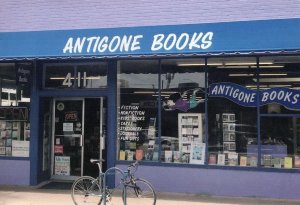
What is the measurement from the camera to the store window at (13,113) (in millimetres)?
11234

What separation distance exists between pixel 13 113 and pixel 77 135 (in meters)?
1.76

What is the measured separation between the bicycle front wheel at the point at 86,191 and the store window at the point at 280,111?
3.74 meters

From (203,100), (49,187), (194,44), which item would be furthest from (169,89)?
(49,187)

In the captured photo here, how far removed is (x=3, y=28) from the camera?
1109cm

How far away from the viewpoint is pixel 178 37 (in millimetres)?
9391

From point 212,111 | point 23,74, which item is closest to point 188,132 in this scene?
point 212,111

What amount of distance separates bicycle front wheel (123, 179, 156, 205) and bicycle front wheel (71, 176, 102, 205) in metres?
0.59

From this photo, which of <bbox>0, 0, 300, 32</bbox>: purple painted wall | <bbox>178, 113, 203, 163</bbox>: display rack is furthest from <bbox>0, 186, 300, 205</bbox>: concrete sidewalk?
<bbox>0, 0, 300, 32</bbox>: purple painted wall

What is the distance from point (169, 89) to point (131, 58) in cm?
116

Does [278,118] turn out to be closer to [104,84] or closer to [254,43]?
[254,43]

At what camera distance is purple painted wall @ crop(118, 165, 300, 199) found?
371 inches

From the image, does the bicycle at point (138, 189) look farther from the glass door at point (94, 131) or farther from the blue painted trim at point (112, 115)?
the glass door at point (94, 131)

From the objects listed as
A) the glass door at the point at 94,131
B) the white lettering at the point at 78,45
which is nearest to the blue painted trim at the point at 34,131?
the glass door at the point at 94,131

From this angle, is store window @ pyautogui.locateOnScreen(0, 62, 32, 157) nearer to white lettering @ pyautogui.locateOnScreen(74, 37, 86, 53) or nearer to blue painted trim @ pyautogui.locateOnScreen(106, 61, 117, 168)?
white lettering @ pyautogui.locateOnScreen(74, 37, 86, 53)
